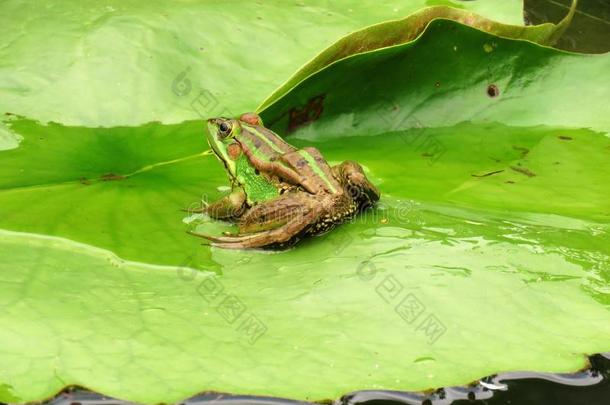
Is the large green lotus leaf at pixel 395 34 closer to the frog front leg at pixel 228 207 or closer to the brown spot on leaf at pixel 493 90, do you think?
the brown spot on leaf at pixel 493 90

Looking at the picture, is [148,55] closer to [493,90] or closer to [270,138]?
[270,138]

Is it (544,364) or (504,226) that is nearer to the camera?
(544,364)

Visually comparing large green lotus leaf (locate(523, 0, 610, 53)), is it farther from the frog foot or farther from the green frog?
the frog foot

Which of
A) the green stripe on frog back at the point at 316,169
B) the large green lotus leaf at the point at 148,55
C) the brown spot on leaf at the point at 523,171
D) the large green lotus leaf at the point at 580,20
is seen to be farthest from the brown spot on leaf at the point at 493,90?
the large green lotus leaf at the point at 580,20

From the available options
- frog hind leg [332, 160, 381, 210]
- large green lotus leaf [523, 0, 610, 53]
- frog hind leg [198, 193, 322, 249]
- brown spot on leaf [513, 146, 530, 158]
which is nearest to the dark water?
frog hind leg [198, 193, 322, 249]

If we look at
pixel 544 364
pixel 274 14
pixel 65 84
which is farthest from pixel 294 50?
pixel 544 364

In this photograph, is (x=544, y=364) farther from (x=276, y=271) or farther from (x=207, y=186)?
(x=207, y=186)

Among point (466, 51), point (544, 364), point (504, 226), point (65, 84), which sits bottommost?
point (544, 364)
